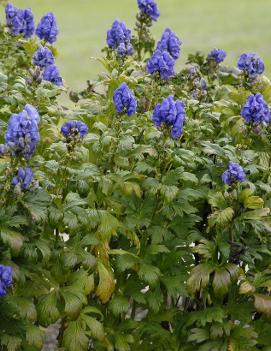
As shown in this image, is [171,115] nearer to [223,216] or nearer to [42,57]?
[223,216]

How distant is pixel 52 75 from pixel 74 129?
111 cm

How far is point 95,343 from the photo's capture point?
4629 mm

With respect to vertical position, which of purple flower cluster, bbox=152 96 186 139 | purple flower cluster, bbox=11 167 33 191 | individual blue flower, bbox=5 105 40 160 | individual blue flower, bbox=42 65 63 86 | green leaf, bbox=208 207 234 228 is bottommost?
green leaf, bbox=208 207 234 228

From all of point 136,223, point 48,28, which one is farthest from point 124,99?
point 48,28

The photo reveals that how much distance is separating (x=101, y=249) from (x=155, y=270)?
11.7 inches

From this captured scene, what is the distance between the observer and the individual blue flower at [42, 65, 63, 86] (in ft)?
17.0

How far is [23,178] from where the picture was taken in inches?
152

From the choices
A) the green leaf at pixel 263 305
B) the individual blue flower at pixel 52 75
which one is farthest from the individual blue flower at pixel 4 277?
the individual blue flower at pixel 52 75

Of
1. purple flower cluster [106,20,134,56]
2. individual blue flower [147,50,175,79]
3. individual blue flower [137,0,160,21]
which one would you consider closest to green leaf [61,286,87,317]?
individual blue flower [147,50,175,79]

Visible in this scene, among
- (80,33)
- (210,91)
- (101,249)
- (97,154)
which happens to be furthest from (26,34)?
(80,33)

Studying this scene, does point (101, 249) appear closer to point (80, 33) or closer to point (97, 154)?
point (97, 154)

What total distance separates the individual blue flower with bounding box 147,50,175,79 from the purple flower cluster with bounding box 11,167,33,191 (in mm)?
1338

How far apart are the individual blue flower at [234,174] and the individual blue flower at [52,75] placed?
1463 mm

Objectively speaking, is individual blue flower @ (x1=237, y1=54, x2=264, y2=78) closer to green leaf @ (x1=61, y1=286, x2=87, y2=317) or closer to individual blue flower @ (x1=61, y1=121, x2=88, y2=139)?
individual blue flower @ (x1=61, y1=121, x2=88, y2=139)
